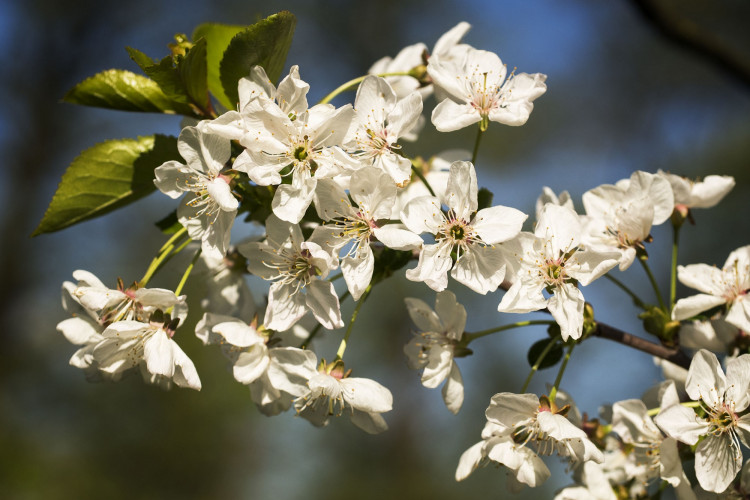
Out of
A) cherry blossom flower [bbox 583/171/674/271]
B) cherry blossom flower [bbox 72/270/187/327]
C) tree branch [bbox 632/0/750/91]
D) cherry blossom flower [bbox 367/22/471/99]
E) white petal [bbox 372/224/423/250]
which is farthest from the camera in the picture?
tree branch [bbox 632/0/750/91]

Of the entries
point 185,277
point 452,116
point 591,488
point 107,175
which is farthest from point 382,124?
Answer: point 591,488

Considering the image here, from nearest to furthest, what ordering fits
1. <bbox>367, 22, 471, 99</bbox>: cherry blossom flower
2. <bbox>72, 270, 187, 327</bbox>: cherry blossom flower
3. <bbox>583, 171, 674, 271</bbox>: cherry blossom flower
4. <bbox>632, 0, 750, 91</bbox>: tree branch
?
<bbox>72, 270, 187, 327</bbox>: cherry blossom flower, <bbox>583, 171, 674, 271</bbox>: cherry blossom flower, <bbox>367, 22, 471, 99</bbox>: cherry blossom flower, <bbox>632, 0, 750, 91</bbox>: tree branch

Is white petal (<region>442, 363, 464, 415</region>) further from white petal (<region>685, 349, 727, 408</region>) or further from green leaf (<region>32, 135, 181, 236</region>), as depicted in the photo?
green leaf (<region>32, 135, 181, 236</region>)

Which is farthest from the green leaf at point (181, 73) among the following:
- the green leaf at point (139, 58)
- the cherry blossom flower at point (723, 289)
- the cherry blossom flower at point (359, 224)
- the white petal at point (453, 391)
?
the cherry blossom flower at point (723, 289)

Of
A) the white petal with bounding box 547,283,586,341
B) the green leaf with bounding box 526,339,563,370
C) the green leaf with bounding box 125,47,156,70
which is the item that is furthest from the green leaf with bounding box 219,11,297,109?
the green leaf with bounding box 526,339,563,370

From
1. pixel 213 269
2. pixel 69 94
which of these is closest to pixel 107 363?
pixel 213 269

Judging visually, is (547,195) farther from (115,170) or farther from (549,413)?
(115,170)

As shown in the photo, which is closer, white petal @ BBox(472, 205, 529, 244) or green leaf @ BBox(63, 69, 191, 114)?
white petal @ BBox(472, 205, 529, 244)
